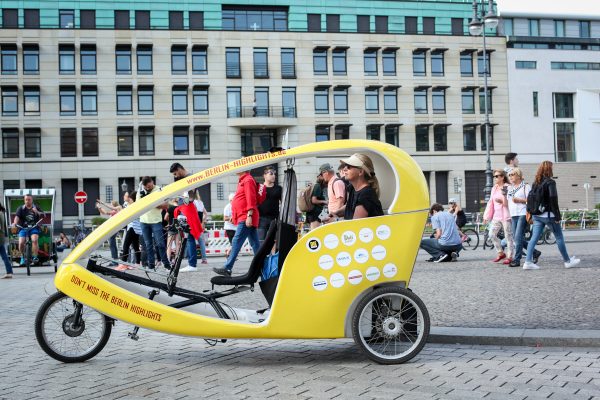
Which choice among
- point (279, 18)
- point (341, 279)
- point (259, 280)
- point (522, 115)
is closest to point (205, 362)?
point (259, 280)

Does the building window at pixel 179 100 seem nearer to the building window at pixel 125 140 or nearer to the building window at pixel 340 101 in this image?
the building window at pixel 125 140

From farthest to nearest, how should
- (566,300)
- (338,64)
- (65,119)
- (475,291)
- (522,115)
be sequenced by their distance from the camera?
(522,115), (338,64), (65,119), (475,291), (566,300)

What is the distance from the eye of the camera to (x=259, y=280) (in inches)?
247

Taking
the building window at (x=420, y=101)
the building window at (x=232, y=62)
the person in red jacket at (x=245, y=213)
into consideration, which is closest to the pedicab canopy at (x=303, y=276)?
the person in red jacket at (x=245, y=213)

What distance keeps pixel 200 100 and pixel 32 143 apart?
12.2 meters

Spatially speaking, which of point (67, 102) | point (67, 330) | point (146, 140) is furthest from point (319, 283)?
point (67, 102)

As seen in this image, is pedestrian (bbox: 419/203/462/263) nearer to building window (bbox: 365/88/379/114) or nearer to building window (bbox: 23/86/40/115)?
building window (bbox: 365/88/379/114)

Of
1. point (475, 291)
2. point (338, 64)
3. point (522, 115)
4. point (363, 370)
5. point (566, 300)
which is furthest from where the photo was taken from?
point (522, 115)

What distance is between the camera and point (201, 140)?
54.4 metres

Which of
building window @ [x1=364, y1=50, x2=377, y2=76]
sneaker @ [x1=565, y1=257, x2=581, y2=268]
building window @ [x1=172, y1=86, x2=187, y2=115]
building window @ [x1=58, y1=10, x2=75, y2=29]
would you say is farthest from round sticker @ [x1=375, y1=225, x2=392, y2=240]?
building window @ [x1=364, y1=50, x2=377, y2=76]

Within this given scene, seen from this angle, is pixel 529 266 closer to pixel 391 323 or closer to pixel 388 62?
pixel 391 323

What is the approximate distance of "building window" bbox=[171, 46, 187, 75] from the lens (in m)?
54.0

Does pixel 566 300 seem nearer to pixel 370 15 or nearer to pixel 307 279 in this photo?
pixel 307 279

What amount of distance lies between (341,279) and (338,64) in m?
52.3
